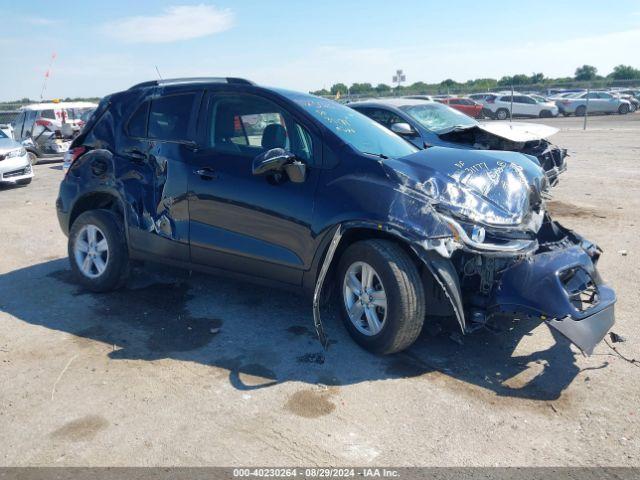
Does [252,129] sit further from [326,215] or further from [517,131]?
[517,131]

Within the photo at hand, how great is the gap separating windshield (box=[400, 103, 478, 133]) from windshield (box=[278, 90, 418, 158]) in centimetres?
470

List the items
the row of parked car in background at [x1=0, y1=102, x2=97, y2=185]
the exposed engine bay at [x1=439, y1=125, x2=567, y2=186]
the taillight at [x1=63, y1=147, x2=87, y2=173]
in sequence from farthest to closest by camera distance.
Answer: the row of parked car in background at [x1=0, y1=102, x2=97, y2=185] < the exposed engine bay at [x1=439, y1=125, x2=567, y2=186] < the taillight at [x1=63, y1=147, x2=87, y2=173]

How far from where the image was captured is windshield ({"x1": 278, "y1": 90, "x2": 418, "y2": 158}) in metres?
4.68

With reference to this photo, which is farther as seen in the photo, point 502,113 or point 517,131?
point 502,113

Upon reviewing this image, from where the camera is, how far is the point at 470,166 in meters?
4.46

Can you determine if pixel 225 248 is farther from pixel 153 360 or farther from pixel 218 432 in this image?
pixel 218 432

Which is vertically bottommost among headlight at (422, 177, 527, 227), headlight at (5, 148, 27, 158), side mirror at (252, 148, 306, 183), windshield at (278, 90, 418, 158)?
headlight at (5, 148, 27, 158)

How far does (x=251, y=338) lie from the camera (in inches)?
187

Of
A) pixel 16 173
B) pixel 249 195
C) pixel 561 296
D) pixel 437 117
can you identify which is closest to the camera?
pixel 561 296

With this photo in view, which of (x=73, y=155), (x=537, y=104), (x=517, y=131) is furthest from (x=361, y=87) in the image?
(x=73, y=155)

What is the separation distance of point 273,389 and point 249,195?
1542mm

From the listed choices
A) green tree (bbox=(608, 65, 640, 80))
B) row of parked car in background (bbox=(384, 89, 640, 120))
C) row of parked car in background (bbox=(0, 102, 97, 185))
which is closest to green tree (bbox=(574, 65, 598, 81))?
green tree (bbox=(608, 65, 640, 80))

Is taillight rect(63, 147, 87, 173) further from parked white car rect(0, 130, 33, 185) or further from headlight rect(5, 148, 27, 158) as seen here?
headlight rect(5, 148, 27, 158)

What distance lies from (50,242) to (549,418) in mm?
6565
